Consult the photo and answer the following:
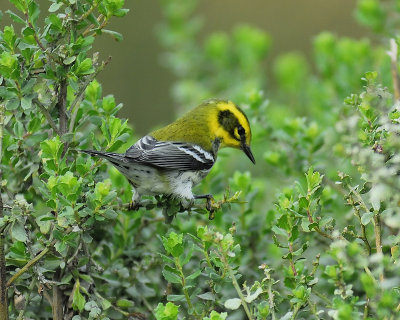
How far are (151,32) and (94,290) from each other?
278 inches

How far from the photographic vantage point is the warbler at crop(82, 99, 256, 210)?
9.98 ft

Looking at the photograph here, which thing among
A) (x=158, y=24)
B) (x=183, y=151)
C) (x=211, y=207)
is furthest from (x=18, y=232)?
(x=158, y=24)

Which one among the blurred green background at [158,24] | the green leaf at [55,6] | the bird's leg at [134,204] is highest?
the green leaf at [55,6]

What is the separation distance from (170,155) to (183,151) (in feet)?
0.46

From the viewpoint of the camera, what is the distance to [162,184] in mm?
3137

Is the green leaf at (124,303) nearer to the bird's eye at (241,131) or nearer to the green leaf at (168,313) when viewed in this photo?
the green leaf at (168,313)

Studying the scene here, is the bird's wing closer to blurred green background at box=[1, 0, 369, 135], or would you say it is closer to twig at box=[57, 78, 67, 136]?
twig at box=[57, 78, 67, 136]

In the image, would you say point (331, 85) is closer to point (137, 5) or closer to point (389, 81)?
point (389, 81)

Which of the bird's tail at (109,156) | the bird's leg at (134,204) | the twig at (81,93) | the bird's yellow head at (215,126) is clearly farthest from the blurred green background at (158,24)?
the twig at (81,93)

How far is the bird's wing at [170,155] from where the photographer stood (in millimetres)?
3156

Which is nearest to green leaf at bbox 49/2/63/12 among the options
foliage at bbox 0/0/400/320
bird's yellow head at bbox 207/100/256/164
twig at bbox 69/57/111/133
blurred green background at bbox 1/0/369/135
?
foliage at bbox 0/0/400/320

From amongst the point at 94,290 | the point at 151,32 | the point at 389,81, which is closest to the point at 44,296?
the point at 94,290

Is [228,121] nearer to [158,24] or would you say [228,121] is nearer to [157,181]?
[157,181]

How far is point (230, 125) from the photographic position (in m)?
3.82
